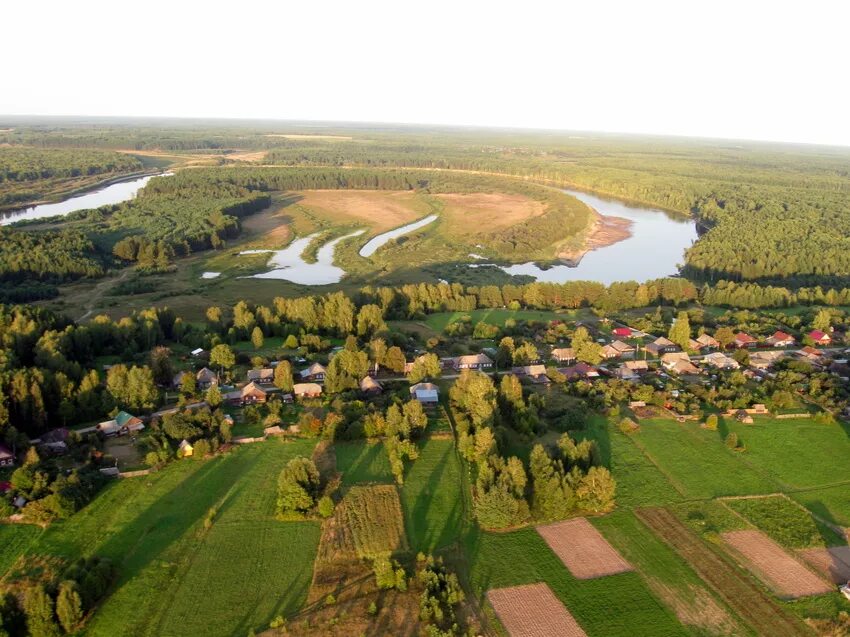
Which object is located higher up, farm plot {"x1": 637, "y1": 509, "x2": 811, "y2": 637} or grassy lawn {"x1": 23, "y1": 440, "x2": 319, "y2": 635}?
farm plot {"x1": 637, "y1": 509, "x2": 811, "y2": 637}

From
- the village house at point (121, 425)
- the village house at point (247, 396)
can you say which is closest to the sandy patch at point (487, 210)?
the village house at point (247, 396)

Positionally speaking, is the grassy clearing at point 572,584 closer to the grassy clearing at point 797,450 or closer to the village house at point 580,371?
the grassy clearing at point 797,450

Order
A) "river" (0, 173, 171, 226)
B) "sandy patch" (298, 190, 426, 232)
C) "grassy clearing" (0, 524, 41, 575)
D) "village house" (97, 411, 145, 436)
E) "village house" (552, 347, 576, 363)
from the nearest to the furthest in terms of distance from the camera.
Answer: "grassy clearing" (0, 524, 41, 575) < "village house" (97, 411, 145, 436) < "village house" (552, 347, 576, 363) < "river" (0, 173, 171, 226) < "sandy patch" (298, 190, 426, 232)

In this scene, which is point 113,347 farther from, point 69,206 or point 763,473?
point 69,206

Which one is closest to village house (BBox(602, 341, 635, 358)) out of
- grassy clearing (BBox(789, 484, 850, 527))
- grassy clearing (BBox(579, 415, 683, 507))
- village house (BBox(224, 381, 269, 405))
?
grassy clearing (BBox(579, 415, 683, 507))

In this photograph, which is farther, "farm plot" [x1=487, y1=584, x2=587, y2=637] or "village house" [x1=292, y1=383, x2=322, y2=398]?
"village house" [x1=292, y1=383, x2=322, y2=398]

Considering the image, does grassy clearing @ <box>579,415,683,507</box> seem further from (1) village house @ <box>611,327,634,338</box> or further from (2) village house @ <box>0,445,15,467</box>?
(2) village house @ <box>0,445,15,467</box>

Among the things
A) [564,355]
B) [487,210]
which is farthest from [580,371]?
[487,210]
